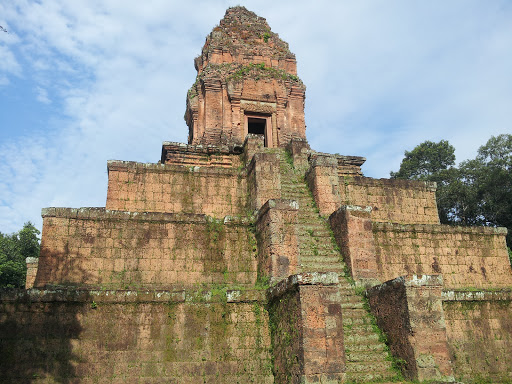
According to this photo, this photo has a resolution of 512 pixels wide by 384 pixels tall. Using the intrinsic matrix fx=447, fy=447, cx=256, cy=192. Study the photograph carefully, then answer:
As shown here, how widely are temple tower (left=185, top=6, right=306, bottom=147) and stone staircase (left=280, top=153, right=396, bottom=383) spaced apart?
15.9ft

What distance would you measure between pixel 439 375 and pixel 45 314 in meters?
7.36

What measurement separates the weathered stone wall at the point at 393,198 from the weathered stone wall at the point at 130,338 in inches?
255

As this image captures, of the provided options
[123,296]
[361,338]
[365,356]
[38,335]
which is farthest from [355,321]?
[38,335]

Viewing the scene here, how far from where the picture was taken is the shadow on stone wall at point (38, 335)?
26.1 ft

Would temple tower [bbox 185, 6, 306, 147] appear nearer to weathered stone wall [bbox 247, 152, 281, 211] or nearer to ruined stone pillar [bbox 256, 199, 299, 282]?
weathered stone wall [bbox 247, 152, 281, 211]

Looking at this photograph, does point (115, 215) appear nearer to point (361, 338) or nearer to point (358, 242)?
point (358, 242)

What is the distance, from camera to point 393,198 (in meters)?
14.7

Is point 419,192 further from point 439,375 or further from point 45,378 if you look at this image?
point 45,378

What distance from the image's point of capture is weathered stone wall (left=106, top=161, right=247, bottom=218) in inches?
499

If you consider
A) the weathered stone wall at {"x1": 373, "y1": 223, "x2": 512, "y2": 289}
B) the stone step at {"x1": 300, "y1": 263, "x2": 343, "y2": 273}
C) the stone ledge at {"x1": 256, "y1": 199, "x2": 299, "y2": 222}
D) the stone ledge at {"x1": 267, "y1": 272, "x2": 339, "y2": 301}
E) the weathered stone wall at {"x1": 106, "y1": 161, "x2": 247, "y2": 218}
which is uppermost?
the weathered stone wall at {"x1": 106, "y1": 161, "x2": 247, "y2": 218}

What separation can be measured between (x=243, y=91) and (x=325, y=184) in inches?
277

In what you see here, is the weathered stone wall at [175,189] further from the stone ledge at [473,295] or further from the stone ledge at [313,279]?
the stone ledge at [473,295]

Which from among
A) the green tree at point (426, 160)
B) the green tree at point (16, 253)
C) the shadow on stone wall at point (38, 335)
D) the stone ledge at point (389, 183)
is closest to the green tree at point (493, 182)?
the green tree at point (426, 160)

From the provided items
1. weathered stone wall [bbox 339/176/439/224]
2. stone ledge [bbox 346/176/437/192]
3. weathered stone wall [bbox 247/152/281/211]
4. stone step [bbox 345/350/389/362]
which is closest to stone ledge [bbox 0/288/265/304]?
stone step [bbox 345/350/389/362]
